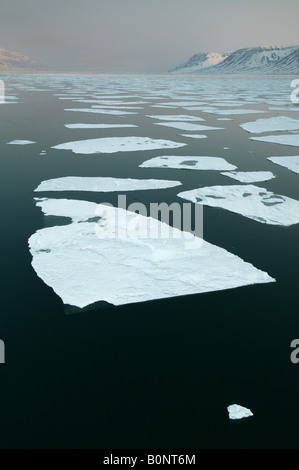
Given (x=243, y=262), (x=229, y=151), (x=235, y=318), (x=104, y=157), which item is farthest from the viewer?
(x=229, y=151)

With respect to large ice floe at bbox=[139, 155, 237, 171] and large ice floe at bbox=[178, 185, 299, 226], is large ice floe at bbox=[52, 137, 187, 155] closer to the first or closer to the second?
large ice floe at bbox=[139, 155, 237, 171]

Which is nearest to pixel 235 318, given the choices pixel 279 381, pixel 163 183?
pixel 279 381

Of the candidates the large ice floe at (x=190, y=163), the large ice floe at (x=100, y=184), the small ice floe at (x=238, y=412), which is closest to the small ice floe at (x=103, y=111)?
the large ice floe at (x=190, y=163)

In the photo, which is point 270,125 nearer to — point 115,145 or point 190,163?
point 115,145

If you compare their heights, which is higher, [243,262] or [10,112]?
[10,112]

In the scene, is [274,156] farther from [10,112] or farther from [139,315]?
[10,112]

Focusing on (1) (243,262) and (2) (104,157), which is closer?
(1) (243,262)
